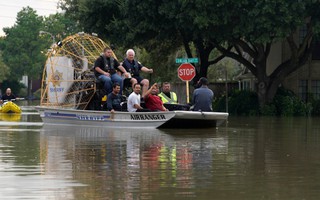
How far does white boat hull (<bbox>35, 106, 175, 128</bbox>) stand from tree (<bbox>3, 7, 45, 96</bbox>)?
88282mm

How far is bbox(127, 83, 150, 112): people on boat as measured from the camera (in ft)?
75.5

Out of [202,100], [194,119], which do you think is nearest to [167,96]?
[202,100]

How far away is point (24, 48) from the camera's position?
379ft

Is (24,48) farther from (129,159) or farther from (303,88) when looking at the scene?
(129,159)

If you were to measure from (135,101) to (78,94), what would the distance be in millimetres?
3418

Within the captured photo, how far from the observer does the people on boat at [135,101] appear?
23.0 meters

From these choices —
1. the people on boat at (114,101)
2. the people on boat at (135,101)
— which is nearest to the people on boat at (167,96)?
the people on boat at (114,101)

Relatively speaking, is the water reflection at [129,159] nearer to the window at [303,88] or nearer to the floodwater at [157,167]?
the floodwater at [157,167]

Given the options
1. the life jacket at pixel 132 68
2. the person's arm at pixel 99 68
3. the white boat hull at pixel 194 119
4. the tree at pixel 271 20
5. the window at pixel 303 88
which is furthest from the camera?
the window at pixel 303 88

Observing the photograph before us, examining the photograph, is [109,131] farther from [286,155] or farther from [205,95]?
[286,155]

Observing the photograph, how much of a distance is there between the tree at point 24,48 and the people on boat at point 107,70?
89262 millimetres

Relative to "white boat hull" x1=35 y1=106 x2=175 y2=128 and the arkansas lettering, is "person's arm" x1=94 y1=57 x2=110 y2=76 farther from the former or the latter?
the arkansas lettering

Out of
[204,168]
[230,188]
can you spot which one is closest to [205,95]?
[204,168]

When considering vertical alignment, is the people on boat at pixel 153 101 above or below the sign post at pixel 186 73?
below
